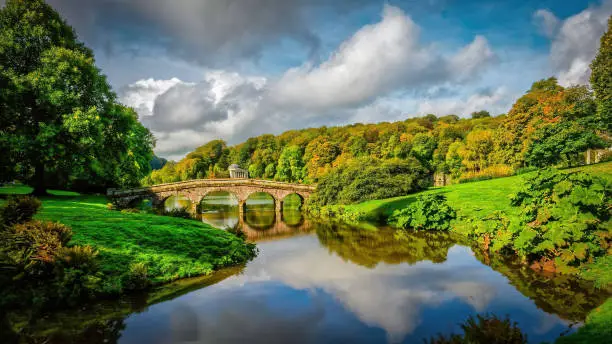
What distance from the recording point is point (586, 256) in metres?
11.4

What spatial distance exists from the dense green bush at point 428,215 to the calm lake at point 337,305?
25.4ft

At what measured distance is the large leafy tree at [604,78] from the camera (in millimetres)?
29281

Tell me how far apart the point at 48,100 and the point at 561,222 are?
89.8ft

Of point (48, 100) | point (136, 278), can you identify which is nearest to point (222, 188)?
point (48, 100)

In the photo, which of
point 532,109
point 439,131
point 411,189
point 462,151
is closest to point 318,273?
point 411,189

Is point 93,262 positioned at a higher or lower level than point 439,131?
lower

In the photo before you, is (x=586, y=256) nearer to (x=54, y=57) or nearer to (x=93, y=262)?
(x=93, y=262)

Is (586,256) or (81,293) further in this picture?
(586,256)

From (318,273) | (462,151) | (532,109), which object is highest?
(532,109)

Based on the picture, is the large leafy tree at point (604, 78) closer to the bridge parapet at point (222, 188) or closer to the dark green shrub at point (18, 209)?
the bridge parapet at point (222, 188)

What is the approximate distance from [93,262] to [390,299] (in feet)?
A: 31.0

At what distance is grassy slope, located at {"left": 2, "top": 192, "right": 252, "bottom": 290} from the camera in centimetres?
1196

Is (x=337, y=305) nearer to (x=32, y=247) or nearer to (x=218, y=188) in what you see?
(x=32, y=247)

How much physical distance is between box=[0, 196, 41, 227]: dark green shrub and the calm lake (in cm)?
396
